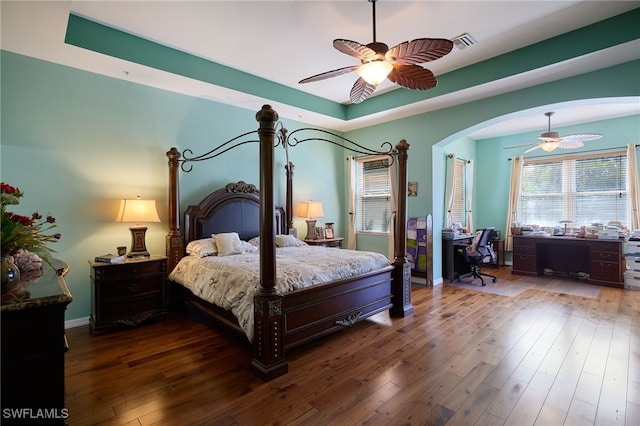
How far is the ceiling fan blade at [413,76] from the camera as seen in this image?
9.20 feet

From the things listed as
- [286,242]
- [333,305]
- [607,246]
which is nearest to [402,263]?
[333,305]

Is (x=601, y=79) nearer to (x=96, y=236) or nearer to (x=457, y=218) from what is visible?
(x=457, y=218)

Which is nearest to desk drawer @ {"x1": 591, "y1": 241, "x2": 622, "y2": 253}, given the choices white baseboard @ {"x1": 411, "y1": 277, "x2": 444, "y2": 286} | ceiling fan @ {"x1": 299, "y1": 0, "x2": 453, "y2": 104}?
white baseboard @ {"x1": 411, "y1": 277, "x2": 444, "y2": 286}

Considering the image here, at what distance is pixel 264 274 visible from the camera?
250 centimetres

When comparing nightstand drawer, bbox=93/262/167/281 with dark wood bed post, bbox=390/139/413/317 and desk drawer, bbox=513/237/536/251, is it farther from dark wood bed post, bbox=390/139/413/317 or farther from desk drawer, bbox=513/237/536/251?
desk drawer, bbox=513/237/536/251

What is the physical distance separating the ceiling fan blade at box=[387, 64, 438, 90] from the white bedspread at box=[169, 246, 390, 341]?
192cm

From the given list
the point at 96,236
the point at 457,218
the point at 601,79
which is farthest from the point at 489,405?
the point at 457,218

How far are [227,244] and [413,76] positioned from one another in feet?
9.46

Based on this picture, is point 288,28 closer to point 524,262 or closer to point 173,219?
point 173,219

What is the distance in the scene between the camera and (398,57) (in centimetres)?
261

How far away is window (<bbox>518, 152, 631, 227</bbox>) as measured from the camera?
5699 millimetres

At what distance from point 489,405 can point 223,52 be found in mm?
4394

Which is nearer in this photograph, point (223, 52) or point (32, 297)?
point (32, 297)

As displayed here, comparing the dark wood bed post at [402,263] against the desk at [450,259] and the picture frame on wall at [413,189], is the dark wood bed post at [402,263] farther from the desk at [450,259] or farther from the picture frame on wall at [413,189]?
the desk at [450,259]
